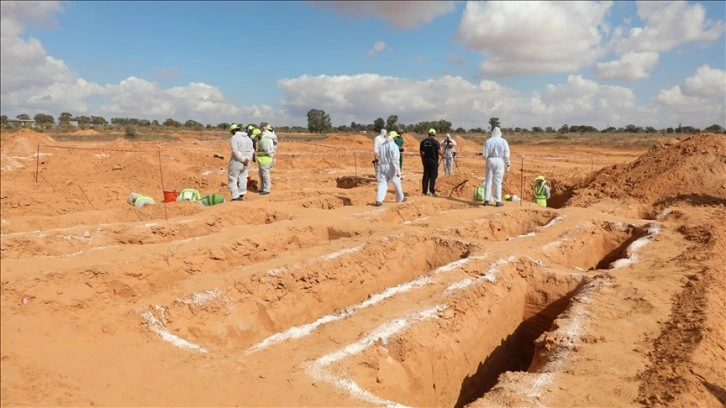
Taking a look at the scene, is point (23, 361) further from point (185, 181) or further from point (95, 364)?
point (185, 181)

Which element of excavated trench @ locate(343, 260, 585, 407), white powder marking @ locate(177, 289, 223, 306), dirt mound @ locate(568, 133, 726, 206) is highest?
dirt mound @ locate(568, 133, 726, 206)

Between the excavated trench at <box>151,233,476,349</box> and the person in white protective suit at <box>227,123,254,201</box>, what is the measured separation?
4969mm

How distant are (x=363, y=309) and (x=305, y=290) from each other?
119cm

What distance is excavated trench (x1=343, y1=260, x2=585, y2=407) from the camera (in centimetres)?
464

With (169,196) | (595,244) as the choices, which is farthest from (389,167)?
(169,196)

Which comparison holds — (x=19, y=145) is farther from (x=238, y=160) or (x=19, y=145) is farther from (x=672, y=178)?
(x=672, y=178)

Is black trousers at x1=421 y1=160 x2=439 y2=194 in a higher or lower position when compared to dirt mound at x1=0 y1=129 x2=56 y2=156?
lower

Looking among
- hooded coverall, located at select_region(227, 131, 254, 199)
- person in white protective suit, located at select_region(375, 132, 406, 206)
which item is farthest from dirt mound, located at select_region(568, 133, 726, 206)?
hooded coverall, located at select_region(227, 131, 254, 199)

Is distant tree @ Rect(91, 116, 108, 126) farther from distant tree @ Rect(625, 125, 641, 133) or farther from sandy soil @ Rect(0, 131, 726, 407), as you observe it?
distant tree @ Rect(625, 125, 641, 133)

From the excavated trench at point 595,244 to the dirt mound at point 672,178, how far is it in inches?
139

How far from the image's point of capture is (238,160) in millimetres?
11133

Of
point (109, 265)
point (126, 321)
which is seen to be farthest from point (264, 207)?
point (126, 321)

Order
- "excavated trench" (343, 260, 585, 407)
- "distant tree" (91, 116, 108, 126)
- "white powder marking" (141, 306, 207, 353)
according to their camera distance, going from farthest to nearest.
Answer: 1. "distant tree" (91, 116, 108, 126)
2. "excavated trench" (343, 260, 585, 407)
3. "white powder marking" (141, 306, 207, 353)

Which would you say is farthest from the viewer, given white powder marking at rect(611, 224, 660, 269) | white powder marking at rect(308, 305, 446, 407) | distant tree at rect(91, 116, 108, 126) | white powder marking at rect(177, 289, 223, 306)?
distant tree at rect(91, 116, 108, 126)
